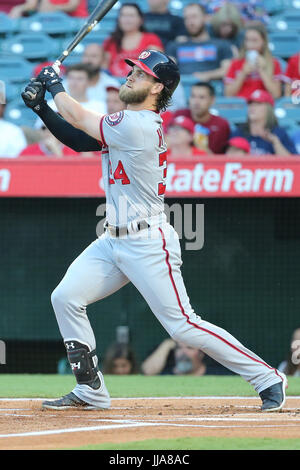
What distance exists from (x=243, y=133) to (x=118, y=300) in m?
2.08

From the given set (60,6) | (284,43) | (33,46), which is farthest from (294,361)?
(60,6)

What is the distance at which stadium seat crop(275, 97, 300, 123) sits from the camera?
9.40 meters

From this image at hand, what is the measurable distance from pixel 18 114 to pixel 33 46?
138 cm

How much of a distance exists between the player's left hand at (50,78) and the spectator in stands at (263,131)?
4165 mm

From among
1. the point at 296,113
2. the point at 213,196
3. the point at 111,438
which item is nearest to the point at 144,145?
the point at 111,438

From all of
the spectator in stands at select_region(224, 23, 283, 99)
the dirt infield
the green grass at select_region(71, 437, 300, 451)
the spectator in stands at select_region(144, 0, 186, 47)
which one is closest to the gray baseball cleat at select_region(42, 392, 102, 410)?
the dirt infield

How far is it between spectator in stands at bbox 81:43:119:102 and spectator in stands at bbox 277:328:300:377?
133 inches

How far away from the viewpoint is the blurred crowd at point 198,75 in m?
8.59

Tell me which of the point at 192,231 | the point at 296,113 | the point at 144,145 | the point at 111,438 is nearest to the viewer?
the point at 111,438

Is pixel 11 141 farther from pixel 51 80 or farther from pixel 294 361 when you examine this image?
pixel 51 80

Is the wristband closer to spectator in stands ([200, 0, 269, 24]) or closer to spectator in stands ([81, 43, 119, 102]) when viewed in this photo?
spectator in stands ([81, 43, 119, 102])

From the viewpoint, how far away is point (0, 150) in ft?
28.2

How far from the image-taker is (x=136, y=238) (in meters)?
4.55

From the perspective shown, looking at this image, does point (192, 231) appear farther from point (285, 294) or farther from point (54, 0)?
point (54, 0)
